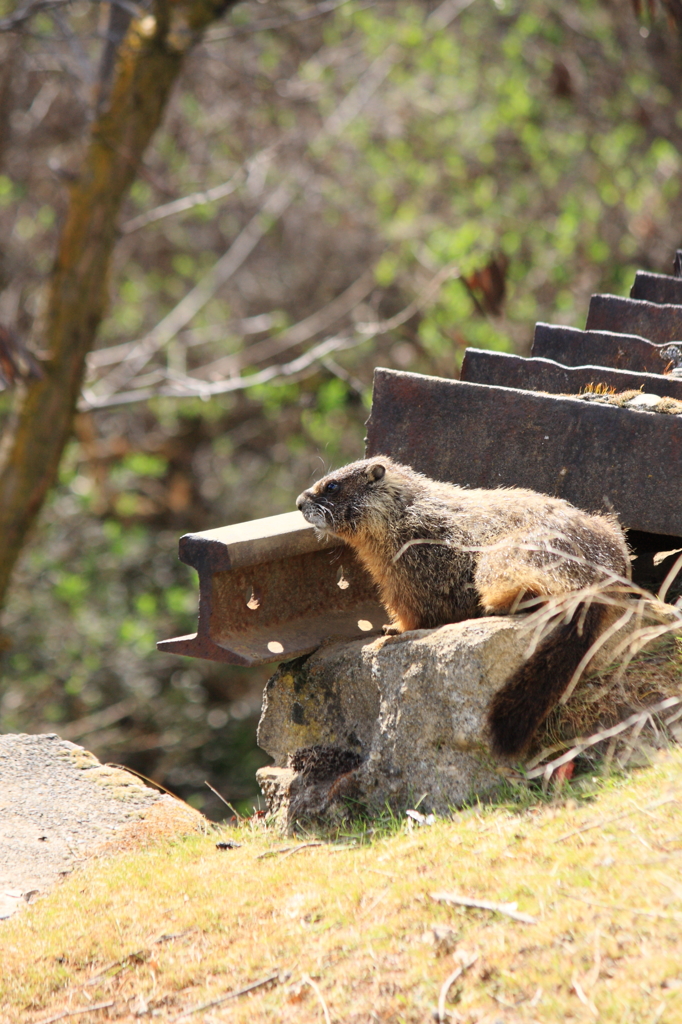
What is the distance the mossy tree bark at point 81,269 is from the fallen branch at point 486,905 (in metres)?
6.90

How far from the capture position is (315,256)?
44.9 feet

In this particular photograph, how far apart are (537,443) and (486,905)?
2.12 meters

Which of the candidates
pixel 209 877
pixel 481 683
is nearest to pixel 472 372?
pixel 481 683

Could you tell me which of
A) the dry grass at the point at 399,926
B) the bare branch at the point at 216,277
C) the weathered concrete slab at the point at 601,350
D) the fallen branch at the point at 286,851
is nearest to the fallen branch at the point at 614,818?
the dry grass at the point at 399,926

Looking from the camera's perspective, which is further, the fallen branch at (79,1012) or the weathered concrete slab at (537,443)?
the weathered concrete slab at (537,443)

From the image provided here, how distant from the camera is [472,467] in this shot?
462 centimetres

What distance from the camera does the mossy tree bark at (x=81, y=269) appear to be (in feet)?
29.4

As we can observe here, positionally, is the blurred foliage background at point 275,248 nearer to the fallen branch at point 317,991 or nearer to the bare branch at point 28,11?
the bare branch at point 28,11

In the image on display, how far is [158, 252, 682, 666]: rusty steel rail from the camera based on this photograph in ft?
13.3

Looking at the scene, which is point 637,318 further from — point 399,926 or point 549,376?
point 399,926

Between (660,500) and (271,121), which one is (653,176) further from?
(660,500)

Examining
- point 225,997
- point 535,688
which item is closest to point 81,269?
point 535,688

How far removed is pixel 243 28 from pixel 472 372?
6.35 metres

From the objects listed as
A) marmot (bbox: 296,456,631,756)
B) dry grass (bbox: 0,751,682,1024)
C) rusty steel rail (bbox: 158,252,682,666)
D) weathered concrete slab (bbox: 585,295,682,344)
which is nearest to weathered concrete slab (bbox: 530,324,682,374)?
rusty steel rail (bbox: 158,252,682,666)
